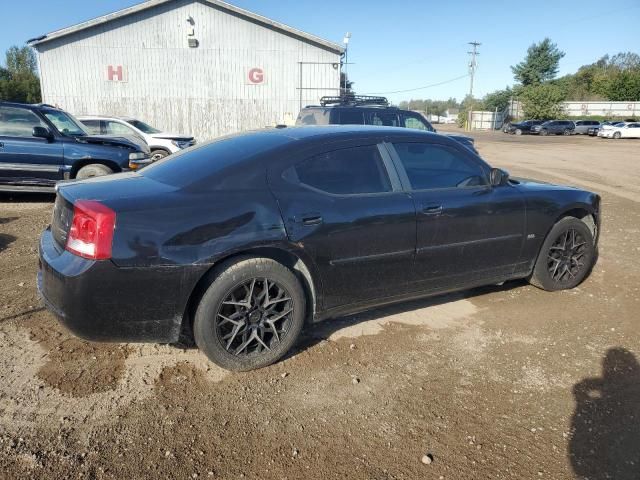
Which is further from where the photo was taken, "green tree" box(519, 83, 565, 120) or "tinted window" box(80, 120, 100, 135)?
"green tree" box(519, 83, 565, 120)

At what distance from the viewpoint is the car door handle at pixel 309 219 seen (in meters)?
3.22

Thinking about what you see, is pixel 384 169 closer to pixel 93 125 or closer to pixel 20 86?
pixel 93 125

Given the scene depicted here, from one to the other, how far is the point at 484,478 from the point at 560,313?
94.2 inches

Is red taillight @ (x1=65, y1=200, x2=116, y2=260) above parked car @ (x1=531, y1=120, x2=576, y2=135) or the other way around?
the other way around

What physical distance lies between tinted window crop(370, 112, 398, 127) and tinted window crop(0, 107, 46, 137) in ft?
19.9

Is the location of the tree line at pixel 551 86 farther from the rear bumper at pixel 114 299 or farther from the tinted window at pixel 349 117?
the rear bumper at pixel 114 299

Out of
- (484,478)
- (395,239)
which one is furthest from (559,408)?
(395,239)

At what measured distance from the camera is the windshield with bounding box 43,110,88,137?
852 cm

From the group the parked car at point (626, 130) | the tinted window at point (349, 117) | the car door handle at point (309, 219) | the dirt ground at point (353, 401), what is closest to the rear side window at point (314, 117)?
the tinted window at point (349, 117)

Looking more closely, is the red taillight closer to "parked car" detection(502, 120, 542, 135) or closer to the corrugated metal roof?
the corrugated metal roof

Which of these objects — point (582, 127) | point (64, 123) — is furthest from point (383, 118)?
point (582, 127)

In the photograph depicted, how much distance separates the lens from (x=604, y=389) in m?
3.14

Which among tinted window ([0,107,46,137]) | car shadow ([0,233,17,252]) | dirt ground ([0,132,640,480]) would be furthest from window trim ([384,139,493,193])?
tinted window ([0,107,46,137])

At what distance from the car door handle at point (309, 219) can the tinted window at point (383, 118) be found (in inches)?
287
